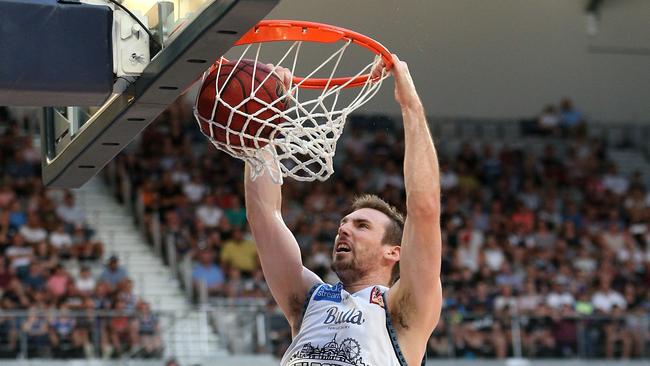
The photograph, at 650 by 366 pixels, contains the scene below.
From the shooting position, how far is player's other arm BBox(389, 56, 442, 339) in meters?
3.94

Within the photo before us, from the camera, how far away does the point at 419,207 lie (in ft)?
12.9

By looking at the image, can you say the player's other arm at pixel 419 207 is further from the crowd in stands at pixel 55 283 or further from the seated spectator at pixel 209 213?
the seated spectator at pixel 209 213

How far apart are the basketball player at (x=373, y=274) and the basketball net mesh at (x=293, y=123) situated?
5.7 inches

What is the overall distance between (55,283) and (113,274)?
0.69m

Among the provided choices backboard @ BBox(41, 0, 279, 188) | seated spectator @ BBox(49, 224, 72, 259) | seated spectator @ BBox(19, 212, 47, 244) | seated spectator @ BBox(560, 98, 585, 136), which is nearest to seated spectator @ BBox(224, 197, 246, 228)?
seated spectator @ BBox(49, 224, 72, 259)

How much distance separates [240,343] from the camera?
10.6 m

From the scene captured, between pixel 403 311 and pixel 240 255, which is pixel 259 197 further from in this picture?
pixel 240 255

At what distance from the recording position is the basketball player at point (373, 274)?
13.0 feet

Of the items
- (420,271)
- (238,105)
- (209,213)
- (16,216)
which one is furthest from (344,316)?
(209,213)

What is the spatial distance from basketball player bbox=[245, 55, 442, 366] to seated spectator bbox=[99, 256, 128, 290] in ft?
23.3

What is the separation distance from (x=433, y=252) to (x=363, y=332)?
1.20ft

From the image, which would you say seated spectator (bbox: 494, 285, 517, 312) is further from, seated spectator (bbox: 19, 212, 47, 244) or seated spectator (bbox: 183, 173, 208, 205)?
seated spectator (bbox: 19, 212, 47, 244)

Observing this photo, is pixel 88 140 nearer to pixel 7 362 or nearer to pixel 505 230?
pixel 7 362

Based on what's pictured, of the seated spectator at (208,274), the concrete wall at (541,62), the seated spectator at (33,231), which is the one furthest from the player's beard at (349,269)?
the concrete wall at (541,62)
